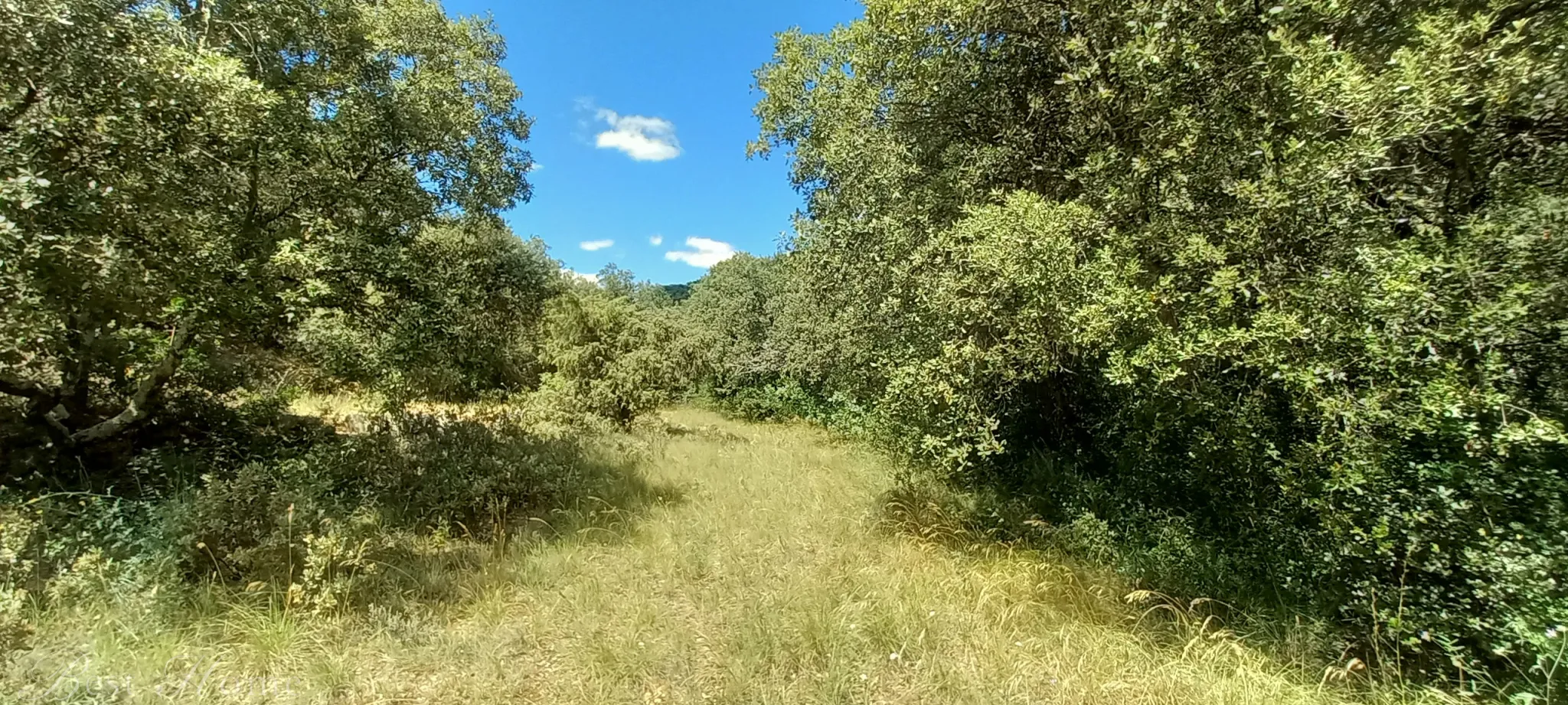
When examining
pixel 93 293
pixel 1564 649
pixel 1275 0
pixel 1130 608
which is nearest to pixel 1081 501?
pixel 1130 608

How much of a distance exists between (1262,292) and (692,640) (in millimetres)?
4000

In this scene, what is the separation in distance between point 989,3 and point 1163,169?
2.10 m

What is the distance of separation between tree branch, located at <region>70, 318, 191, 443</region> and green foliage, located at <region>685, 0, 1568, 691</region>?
6486mm

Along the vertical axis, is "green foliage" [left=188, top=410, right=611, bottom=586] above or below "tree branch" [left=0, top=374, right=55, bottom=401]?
below

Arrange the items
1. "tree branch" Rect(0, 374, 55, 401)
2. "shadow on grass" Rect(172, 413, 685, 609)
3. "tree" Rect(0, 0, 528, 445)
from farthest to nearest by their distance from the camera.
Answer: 1. "tree branch" Rect(0, 374, 55, 401)
2. "shadow on grass" Rect(172, 413, 685, 609)
3. "tree" Rect(0, 0, 528, 445)

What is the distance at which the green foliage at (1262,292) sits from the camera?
2812 millimetres

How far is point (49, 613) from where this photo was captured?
3148mm

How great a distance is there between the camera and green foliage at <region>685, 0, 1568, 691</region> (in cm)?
281

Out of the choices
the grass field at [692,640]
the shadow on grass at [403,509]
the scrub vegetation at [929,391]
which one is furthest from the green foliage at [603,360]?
the grass field at [692,640]

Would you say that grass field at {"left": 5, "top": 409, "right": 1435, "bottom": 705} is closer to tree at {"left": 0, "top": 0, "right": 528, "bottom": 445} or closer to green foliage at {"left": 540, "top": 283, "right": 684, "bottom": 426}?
tree at {"left": 0, "top": 0, "right": 528, "bottom": 445}

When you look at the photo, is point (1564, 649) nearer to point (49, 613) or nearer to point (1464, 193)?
point (1464, 193)

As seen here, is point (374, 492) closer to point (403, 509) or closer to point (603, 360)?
point (403, 509)

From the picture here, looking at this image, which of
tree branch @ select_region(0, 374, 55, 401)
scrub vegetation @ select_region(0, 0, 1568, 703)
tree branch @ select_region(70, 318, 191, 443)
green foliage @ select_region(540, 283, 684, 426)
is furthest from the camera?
green foliage @ select_region(540, 283, 684, 426)

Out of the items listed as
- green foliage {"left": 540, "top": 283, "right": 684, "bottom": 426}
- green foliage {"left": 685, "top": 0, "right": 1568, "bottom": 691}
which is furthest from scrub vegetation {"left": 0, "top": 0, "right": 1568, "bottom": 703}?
green foliage {"left": 540, "top": 283, "right": 684, "bottom": 426}
